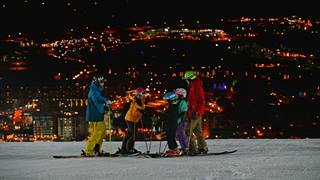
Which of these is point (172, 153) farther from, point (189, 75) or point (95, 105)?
point (95, 105)

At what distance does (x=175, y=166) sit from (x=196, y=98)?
9.84 feet

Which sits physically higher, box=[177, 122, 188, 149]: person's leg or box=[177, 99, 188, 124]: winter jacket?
box=[177, 99, 188, 124]: winter jacket

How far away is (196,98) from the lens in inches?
493

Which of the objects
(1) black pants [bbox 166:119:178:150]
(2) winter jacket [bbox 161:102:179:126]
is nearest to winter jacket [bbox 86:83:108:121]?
(2) winter jacket [bbox 161:102:179:126]

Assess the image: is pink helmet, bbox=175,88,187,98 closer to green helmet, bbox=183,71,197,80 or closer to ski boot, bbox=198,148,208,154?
green helmet, bbox=183,71,197,80

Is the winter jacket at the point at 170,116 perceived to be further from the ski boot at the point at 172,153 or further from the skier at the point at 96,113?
the skier at the point at 96,113

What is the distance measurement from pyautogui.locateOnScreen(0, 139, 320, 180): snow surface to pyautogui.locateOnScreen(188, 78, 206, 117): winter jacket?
1.14 m

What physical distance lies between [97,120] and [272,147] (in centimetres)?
393

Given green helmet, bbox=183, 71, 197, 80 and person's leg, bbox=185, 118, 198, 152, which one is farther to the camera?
person's leg, bbox=185, 118, 198, 152

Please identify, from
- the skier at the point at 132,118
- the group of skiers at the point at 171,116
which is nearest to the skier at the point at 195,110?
the group of skiers at the point at 171,116

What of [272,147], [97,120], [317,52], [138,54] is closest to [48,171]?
[97,120]

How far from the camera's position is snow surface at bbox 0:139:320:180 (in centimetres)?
830

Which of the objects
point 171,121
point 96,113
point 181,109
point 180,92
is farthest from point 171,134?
point 96,113

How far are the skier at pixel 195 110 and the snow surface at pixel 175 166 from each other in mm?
827
